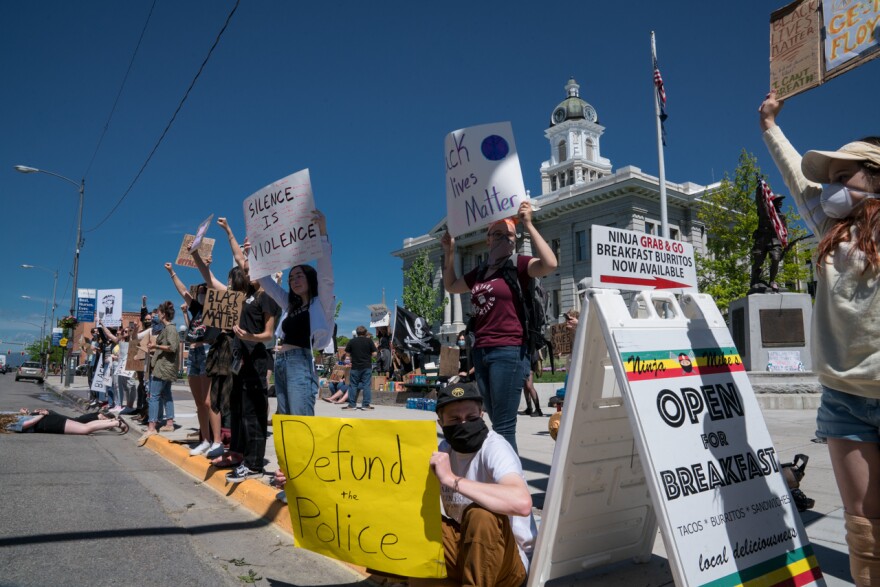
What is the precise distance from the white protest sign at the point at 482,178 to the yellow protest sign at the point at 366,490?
1.56 meters

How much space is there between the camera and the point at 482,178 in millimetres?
3797

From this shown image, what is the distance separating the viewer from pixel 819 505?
147 inches

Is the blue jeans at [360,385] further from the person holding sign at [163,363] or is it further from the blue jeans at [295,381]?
the blue jeans at [295,381]

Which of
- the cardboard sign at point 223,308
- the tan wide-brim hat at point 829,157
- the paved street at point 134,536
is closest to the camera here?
the tan wide-brim hat at point 829,157

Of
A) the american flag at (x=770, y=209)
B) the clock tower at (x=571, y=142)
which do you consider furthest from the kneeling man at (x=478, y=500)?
the clock tower at (x=571, y=142)

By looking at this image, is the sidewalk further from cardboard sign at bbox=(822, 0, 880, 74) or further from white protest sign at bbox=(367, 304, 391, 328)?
white protest sign at bbox=(367, 304, 391, 328)

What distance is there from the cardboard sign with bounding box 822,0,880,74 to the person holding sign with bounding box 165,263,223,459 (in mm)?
5410

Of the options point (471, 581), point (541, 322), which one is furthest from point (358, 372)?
point (471, 581)

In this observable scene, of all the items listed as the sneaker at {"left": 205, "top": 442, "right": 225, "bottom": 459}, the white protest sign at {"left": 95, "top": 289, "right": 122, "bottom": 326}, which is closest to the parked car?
the white protest sign at {"left": 95, "top": 289, "right": 122, "bottom": 326}

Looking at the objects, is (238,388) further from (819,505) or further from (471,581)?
(819,505)

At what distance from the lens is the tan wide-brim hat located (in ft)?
6.70

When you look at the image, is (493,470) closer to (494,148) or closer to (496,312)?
(496,312)

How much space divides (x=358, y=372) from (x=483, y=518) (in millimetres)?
10785

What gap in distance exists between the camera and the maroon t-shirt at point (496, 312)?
11.1ft
